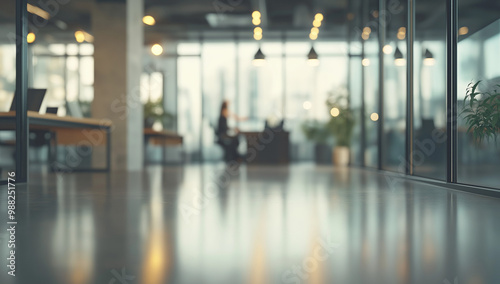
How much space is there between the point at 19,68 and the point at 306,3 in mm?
7538

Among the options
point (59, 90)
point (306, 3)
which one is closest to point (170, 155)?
point (59, 90)

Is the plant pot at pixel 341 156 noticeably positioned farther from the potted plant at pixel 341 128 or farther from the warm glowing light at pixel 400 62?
the warm glowing light at pixel 400 62

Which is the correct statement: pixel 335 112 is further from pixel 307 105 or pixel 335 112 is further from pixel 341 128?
pixel 307 105

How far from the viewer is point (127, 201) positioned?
331 cm

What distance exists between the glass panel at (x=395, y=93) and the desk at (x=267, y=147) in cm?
457

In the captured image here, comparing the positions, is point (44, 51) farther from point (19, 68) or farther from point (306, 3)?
point (19, 68)

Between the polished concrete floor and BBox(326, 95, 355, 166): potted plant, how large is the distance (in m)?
8.45

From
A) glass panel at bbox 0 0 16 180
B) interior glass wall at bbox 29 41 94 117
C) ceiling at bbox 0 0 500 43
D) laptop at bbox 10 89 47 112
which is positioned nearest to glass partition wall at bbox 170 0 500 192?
ceiling at bbox 0 0 500 43

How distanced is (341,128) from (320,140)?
1.64m

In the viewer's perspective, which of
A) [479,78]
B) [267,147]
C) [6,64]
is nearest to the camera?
[479,78]

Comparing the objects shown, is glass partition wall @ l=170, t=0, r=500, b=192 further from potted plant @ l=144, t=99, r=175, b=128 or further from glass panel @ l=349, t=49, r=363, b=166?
potted plant @ l=144, t=99, r=175, b=128

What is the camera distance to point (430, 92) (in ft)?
18.6

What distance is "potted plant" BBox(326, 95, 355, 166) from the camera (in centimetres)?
1165

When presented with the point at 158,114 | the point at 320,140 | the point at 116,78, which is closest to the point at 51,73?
the point at 158,114
